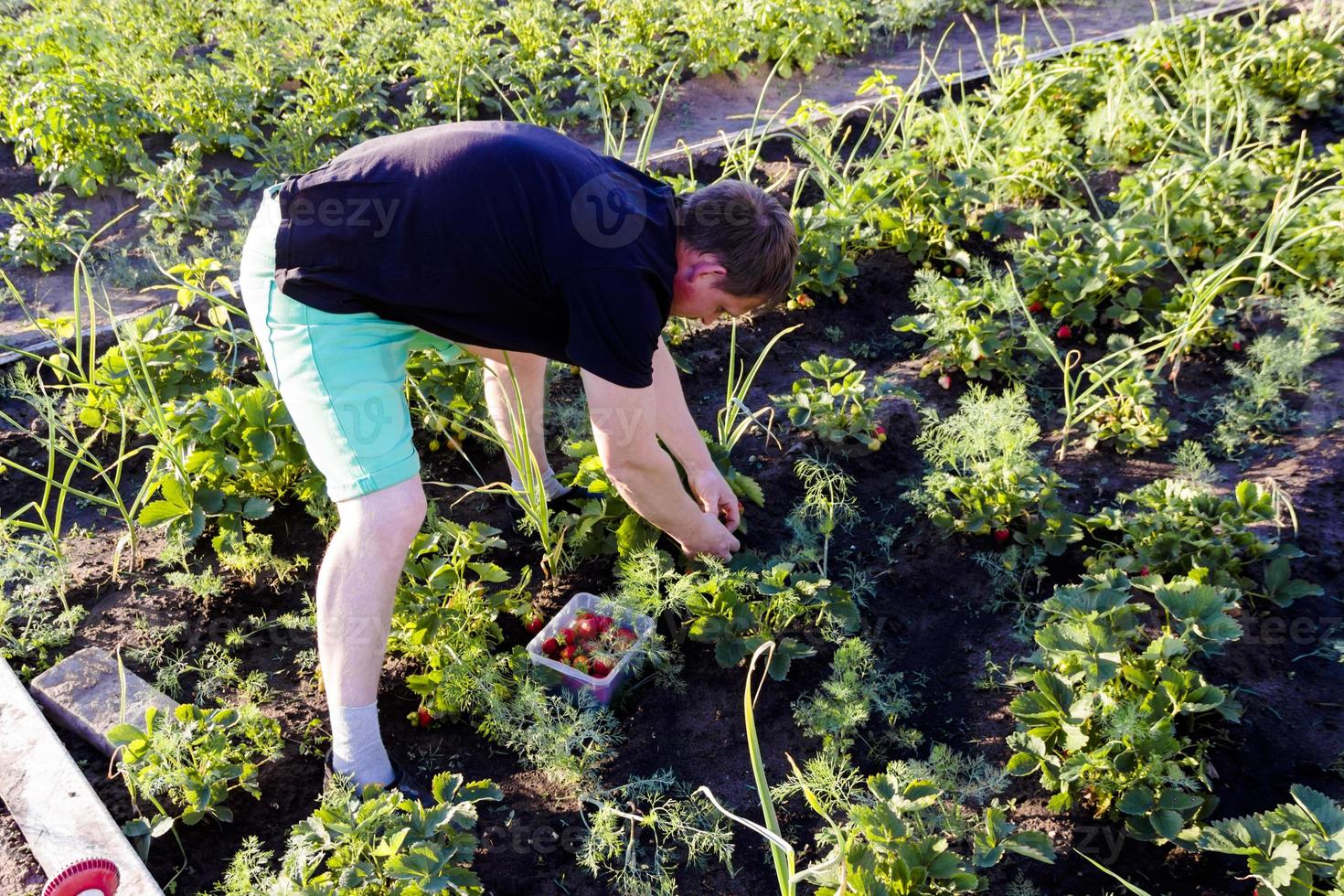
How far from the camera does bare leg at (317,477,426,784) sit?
6.41 feet

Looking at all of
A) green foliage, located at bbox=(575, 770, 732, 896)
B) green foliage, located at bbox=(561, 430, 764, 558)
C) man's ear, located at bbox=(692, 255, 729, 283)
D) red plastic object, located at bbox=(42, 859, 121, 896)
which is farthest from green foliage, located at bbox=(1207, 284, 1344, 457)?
red plastic object, located at bbox=(42, 859, 121, 896)

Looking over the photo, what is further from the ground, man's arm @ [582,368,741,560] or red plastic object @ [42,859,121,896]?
man's arm @ [582,368,741,560]

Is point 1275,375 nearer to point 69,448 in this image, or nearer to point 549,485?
point 549,485

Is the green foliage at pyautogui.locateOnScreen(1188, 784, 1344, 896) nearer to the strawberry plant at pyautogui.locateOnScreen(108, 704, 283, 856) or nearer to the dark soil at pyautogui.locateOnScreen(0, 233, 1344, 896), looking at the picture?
the dark soil at pyautogui.locateOnScreen(0, 233, 1344, 896)

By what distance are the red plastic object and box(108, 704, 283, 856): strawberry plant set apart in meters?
0.23

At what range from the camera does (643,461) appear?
2008mm

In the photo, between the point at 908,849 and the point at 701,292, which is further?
the point at 701,292

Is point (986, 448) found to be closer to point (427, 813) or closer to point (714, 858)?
point (714, 858)

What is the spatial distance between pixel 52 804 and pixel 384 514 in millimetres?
994

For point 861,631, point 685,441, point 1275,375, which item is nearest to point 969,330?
point 1275,375

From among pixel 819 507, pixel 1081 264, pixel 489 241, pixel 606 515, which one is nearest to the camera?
pixel 489 241

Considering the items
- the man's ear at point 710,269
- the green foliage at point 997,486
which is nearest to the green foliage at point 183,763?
the man's ear at point 710,269

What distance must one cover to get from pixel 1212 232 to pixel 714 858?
122 inches

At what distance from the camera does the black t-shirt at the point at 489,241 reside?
1852mm
